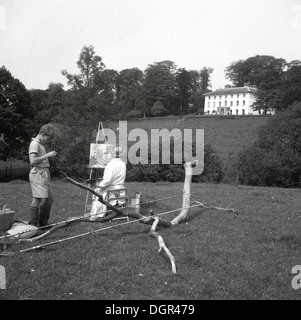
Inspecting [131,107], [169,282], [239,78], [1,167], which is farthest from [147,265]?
[239,78]

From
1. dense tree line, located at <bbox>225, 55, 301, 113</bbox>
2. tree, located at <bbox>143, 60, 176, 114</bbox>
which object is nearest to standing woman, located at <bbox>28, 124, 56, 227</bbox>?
dense tree line, located at <bbox>225, 55, 301, 113</bbox>

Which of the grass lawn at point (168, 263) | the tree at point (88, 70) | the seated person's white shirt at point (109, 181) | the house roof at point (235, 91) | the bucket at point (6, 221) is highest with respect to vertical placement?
the house roof at point (235, 91)

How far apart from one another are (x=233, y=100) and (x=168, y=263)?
105 metres

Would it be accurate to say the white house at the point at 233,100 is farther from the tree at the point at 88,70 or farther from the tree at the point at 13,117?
the tree at the point at 13,117

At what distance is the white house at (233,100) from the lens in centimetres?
10188

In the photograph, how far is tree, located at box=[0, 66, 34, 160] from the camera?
31.5m

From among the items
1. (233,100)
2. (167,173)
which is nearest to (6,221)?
(167,173)

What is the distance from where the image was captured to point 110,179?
356 inches

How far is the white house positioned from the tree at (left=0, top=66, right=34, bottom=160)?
243 ft

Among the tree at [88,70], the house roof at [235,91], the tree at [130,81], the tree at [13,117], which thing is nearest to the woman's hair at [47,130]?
the tree at [13,117]

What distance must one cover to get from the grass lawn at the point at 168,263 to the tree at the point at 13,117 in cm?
2388

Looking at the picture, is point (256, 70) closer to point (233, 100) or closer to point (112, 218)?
point (233, 100)

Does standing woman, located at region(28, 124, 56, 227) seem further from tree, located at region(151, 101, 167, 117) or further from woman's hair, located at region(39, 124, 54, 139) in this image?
tree, located at region(151, 101, 167, 117)
